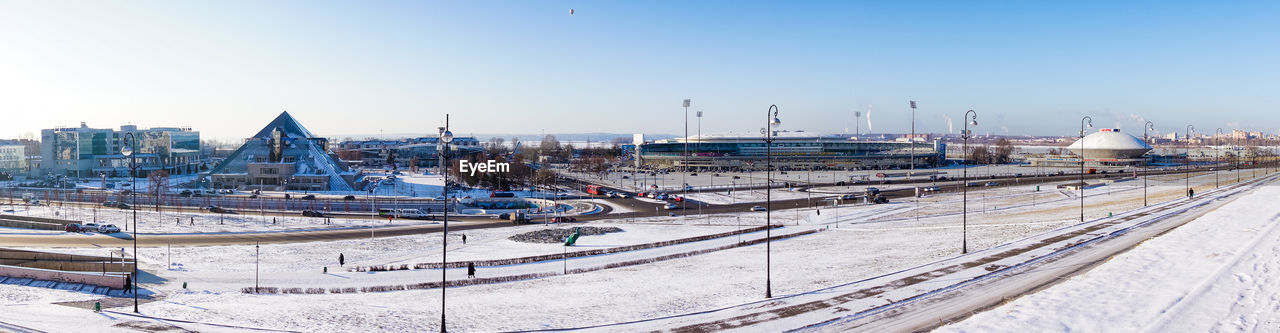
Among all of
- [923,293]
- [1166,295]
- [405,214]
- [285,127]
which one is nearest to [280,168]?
[285,127]

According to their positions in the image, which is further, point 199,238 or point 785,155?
point 785,155

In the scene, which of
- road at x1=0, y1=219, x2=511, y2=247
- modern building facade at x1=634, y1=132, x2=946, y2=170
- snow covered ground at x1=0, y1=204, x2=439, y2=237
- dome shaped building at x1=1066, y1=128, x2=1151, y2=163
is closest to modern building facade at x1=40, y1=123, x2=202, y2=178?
snow covered ground at x1=0, y1=204, x2=439, y2=237

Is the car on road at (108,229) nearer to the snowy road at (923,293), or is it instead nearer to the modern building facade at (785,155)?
the snowy road at (923,293)

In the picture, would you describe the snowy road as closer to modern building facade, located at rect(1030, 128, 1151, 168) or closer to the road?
the road

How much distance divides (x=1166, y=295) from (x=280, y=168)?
85.8 metres

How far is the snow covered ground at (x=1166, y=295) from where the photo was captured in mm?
18938

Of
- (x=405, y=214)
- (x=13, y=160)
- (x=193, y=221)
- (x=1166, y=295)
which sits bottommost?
(x=405, y=214)

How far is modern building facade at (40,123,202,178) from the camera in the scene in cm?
10900

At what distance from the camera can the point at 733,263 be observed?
3459 centimetres

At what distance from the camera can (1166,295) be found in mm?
22062

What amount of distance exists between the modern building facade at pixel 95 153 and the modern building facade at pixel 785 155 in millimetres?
85170

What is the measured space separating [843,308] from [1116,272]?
11.2 meters

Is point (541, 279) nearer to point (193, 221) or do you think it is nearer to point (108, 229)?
point (108, 229)

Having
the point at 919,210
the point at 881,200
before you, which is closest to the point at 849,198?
the point at 881,200
